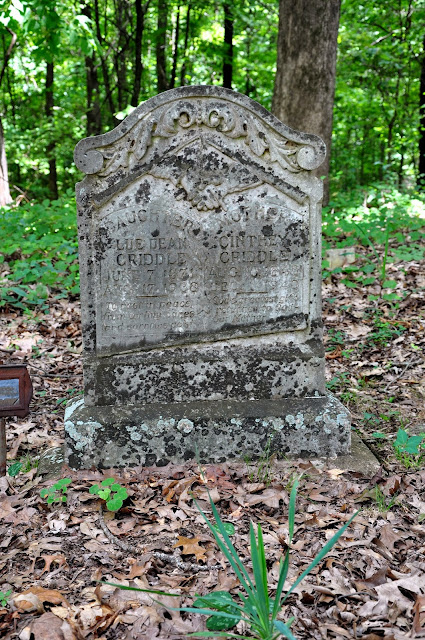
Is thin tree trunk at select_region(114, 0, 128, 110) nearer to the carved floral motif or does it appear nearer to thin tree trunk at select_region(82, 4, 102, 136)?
thin tree trunk at select_region(82, 4, 102, 136)

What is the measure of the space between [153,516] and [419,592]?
4.33 ft

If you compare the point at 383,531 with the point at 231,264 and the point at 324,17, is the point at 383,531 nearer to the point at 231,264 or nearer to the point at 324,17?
the point at 231,264

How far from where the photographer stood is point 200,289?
3.54 meters

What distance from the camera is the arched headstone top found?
3309mm

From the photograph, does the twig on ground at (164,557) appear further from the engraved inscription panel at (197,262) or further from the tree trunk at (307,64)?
the tree trunk at (307,64)

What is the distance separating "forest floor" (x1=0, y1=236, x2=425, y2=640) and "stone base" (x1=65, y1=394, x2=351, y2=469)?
93 millimetres

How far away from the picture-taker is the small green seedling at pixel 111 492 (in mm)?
2939

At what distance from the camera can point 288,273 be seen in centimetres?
357

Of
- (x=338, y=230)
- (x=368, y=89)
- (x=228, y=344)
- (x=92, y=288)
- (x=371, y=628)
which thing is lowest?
(x=371, y=628)

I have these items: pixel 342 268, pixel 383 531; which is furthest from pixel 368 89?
pixel 383 531

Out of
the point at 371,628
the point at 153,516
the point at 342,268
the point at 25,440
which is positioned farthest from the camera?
the point at 342,268

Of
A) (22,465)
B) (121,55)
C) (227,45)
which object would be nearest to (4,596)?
(22,465)

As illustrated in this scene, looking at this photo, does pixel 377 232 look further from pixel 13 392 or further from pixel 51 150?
pixel 51 150

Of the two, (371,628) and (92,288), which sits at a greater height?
(92,288)
